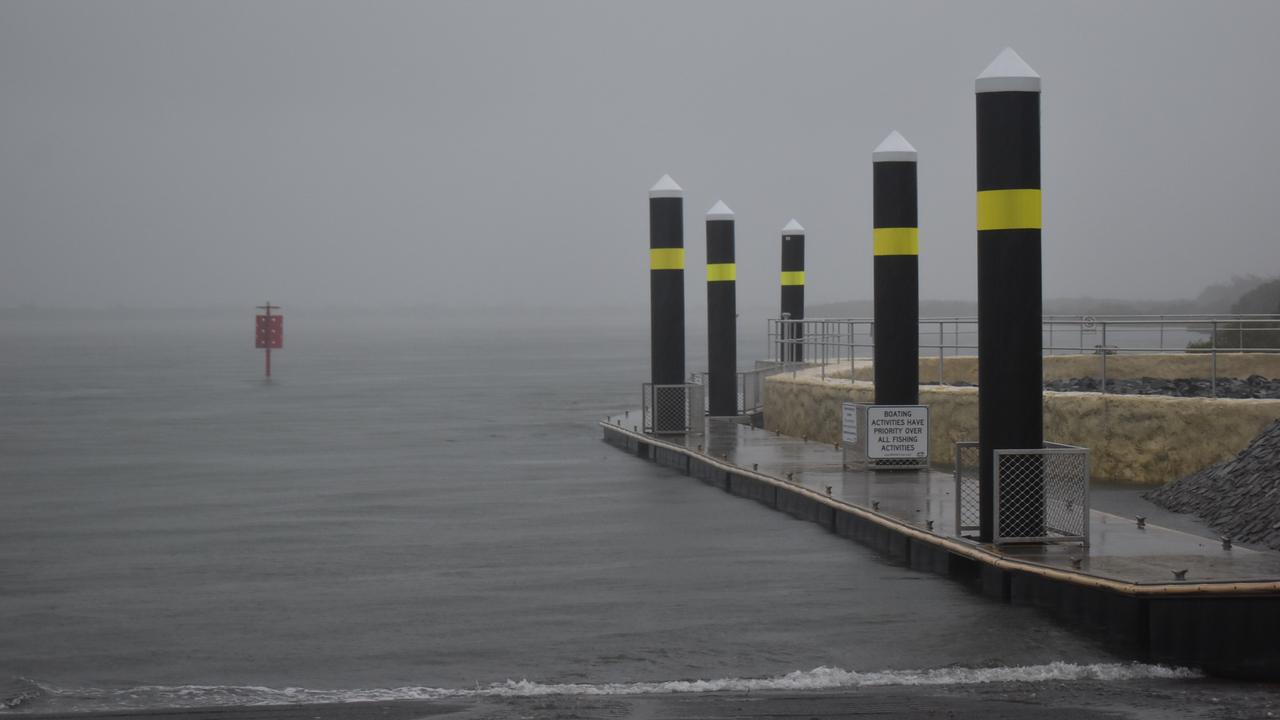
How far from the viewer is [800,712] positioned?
1033 cm

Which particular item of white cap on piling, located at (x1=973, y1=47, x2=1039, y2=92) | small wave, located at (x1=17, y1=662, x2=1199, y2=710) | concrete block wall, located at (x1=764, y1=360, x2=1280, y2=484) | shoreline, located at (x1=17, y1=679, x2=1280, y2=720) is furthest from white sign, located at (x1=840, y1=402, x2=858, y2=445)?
shoreline, located at (x1=17, y1=679, x2=1280, y2=720)

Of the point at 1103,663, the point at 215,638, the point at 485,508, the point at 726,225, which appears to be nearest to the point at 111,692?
the point at 215,638

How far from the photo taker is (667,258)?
26.4 m

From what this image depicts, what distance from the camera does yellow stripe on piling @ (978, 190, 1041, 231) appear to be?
1359 centimetres

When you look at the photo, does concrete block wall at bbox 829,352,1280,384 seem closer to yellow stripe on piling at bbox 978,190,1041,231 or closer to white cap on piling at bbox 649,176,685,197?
white cap on piling at bbox 649,176,685,197

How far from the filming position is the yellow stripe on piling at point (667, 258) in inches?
1040

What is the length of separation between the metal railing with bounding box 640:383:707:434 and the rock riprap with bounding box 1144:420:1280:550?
357 inches

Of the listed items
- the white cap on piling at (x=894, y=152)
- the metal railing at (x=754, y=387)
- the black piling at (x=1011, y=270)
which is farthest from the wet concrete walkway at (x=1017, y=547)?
the metal railing at (x=754, y=387)

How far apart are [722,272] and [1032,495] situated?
51.4 ft

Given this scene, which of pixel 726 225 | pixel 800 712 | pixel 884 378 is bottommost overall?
pixel 800 712

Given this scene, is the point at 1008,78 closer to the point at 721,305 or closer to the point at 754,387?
the point at 721,305

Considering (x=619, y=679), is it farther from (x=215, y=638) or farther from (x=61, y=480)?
(x=61, y=480)

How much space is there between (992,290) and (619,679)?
15.5 feet

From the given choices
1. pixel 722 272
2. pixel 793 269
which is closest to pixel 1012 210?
pixel 722 272
